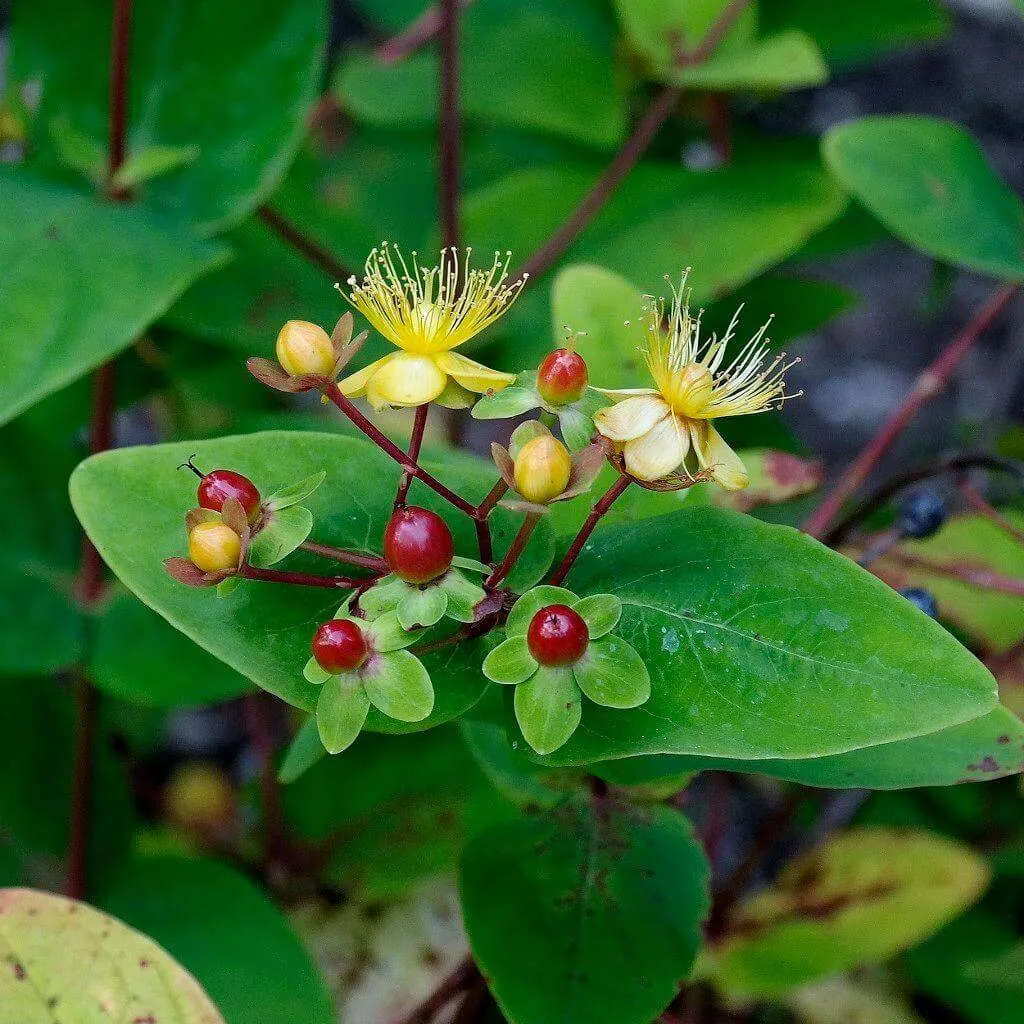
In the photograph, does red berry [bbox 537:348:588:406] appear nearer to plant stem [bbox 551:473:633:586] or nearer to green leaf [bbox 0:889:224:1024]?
plant stem [bbox 551:473:633:586]

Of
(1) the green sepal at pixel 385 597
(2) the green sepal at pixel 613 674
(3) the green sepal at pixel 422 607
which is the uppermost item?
(3) the green sepal at pixel 422 607

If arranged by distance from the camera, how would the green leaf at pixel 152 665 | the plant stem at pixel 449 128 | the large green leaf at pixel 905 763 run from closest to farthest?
1. the large green leaf at pixel 905 763
2. the green leaf at pixel 152 665
3. the plant stem at pixel 449 128

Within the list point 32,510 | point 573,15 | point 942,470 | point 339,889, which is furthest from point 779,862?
point 573,15

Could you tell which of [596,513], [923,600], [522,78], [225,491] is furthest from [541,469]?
[522,78]

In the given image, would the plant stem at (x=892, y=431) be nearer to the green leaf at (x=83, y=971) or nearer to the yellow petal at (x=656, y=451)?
the yellow petal at (x=656, y=451)

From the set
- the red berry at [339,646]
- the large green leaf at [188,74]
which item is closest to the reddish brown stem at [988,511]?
the red berry at [339,646]

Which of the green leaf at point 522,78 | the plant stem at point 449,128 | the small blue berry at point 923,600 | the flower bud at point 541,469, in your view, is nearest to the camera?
the flower bud at point 541,469

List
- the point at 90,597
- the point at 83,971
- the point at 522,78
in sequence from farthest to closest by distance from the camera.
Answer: the point at 522,78
the point at 90,597
the point at 83,971

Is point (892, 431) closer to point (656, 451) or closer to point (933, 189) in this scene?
point (933, 189)
